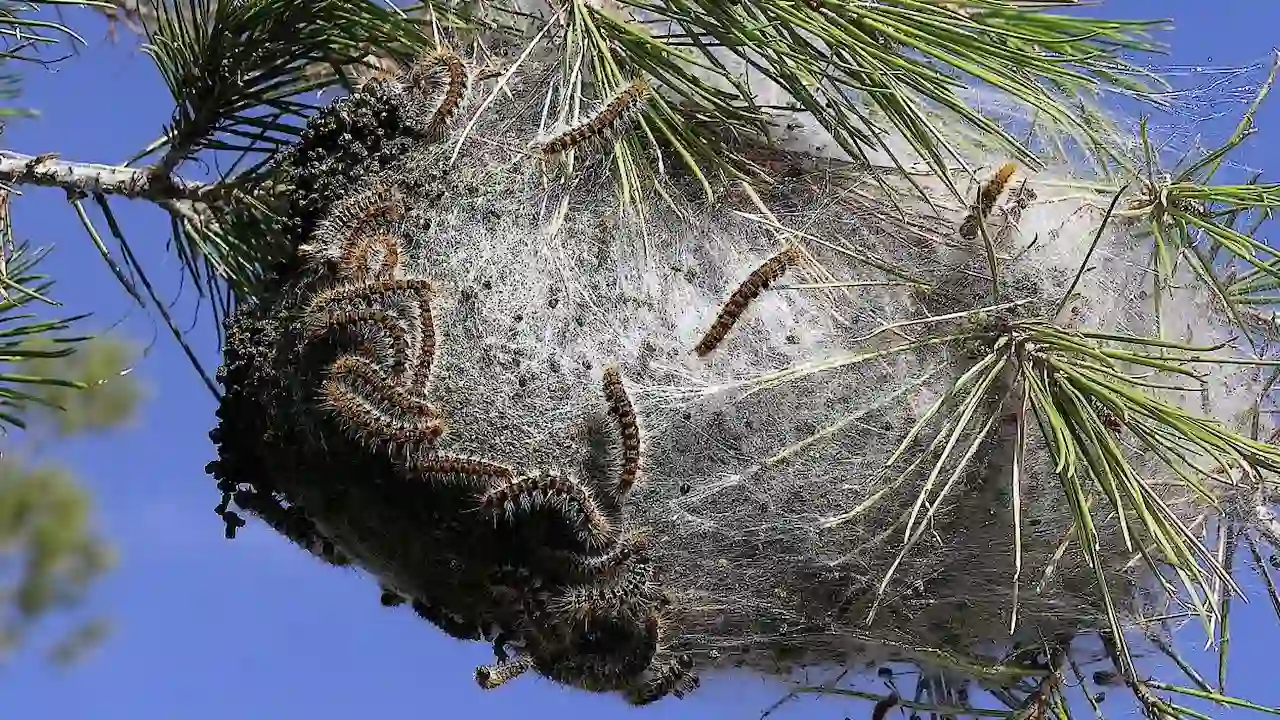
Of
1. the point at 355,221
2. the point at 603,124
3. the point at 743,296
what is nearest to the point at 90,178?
the point at 355,221

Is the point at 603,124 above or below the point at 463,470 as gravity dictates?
above

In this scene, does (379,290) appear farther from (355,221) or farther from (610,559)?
(610,559)

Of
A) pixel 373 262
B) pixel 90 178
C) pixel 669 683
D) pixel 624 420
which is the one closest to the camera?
pixel 624 420

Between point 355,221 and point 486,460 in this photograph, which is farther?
point 355,221

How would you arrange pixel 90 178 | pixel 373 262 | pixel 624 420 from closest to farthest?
1. pixel 624 420
2. pixel 373 262
3. pixel 90 178

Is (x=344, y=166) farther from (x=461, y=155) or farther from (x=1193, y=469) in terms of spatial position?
(x=1193, y=469)

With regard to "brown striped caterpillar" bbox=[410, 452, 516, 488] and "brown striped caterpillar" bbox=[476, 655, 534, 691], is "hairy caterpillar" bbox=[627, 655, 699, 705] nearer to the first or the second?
"brown striped caterpillar" bbox=[476, 655, 534, 691]

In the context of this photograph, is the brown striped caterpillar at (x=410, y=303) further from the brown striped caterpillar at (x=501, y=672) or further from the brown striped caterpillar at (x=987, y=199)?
the brown striped caterpillar at (x=987, y=199)
